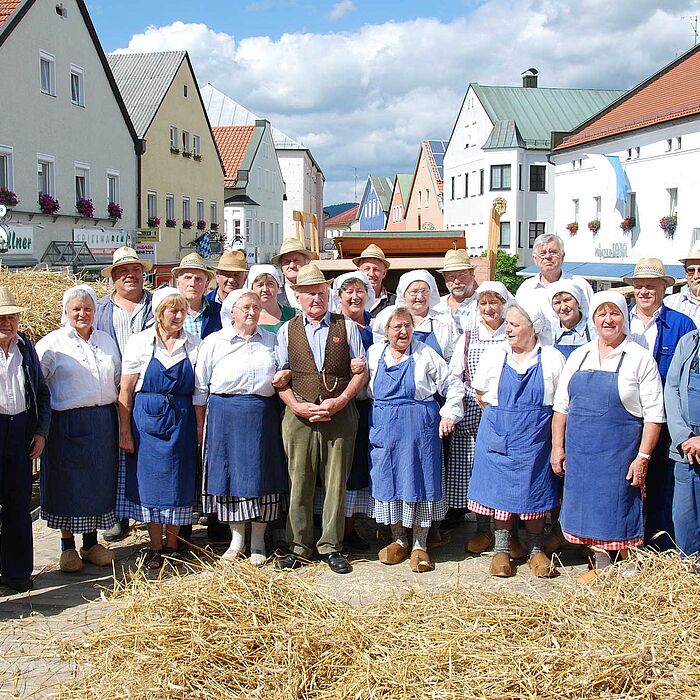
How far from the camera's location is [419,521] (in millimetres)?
5008

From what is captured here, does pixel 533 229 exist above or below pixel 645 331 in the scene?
above

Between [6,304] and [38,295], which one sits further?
[38,295]

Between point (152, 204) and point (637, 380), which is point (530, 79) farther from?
point (637, 380)

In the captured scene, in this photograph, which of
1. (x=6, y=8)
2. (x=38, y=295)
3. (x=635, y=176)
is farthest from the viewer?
(x=635, y=176)

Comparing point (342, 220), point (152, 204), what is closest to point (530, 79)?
point (152, 204)

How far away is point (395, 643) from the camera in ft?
11.6

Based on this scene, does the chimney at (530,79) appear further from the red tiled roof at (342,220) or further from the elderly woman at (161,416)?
the red tiled roof at (342,220)

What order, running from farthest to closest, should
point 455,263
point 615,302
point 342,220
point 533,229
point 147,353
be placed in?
1. point 342,220
2. point 533,229
3. point 455,263
4. point 147,353
5. point 615,302

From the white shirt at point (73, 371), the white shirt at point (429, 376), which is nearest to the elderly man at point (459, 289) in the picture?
the white shirt at point (429, 376)

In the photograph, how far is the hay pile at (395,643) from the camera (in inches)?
125

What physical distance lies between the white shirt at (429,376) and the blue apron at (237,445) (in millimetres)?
729

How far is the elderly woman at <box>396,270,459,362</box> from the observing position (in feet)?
17.3

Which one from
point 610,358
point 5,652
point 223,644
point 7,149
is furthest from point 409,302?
point 7,149

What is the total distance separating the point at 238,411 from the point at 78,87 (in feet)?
60.9
